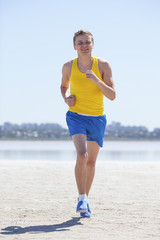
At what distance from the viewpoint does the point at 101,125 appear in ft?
14.2

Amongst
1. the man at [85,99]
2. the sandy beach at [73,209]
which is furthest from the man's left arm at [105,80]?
the sandy beach at [73,209]

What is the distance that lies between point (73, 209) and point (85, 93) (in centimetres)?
133

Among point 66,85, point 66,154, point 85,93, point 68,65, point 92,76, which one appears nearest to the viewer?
point 92,76

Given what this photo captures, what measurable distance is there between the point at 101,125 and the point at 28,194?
1.93 meters

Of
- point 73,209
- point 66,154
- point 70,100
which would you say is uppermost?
point 70,100

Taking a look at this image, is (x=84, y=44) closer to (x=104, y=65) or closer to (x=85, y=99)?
(x=104, y=65)

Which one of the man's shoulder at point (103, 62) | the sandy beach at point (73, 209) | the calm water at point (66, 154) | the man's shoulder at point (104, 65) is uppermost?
the man's shoulder at point (103, 62)

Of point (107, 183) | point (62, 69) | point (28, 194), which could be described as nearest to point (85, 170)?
point (62, 69)

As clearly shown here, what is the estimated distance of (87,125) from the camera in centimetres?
426

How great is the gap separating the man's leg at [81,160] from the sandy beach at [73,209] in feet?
1.12

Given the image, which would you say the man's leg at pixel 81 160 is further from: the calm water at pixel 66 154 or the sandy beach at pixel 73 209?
the calm water at pixel 66 154

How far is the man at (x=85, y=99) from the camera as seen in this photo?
13.6ft

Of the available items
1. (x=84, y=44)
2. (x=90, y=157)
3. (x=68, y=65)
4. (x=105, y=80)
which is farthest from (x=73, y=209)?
(x=84, y=44)

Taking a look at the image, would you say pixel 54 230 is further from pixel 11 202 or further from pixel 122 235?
pixel 11 202
